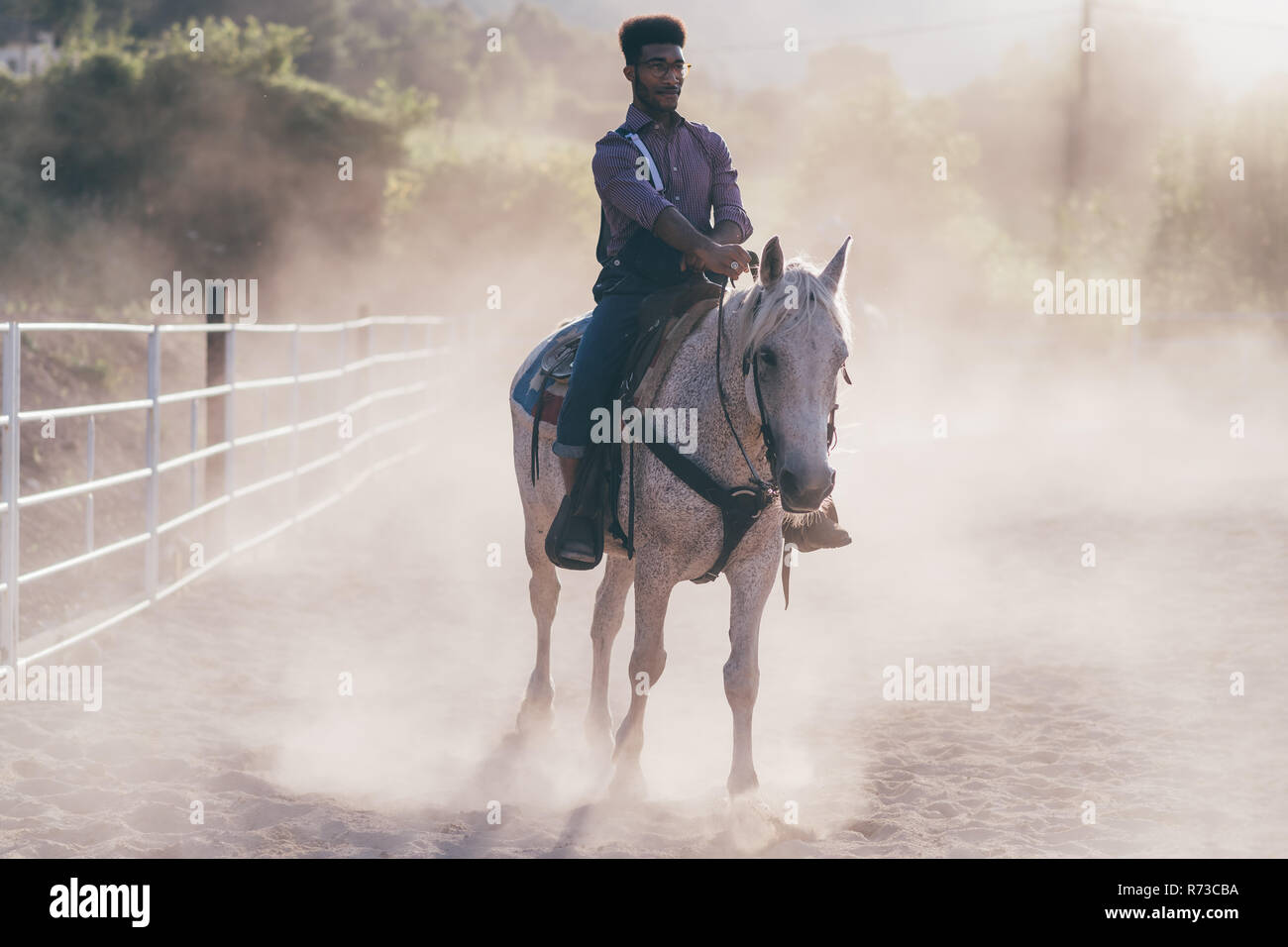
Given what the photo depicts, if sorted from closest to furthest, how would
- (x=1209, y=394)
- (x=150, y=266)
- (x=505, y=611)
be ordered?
1. (x=505, y=611)
2. (x=1209, y=394)
3. (x=150, y=266)

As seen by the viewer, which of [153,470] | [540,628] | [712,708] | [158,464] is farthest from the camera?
[153,470]

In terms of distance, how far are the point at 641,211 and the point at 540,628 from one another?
2.24m

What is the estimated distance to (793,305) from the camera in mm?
4207

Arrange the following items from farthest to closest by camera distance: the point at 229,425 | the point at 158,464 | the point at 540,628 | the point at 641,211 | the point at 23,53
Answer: the point at 23,53 → the point at 229,425 → the point at 158,464 → the point at 540,628 → the point at 641,211

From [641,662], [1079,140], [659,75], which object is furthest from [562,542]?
[1079,140]

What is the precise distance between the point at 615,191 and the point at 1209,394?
18465 mm

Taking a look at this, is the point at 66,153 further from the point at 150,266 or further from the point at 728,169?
the point at 728,169

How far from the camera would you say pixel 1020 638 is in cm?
796

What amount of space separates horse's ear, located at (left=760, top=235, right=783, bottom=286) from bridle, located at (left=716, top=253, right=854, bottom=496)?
0.19 feet

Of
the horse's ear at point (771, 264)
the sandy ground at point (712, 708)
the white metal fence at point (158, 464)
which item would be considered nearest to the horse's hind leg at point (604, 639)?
the sandy ground at point (712, 708)

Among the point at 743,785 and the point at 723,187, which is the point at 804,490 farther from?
the point at 723,187

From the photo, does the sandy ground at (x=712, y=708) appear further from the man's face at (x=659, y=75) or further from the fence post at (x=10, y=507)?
the man's face at (x=659, y=75)

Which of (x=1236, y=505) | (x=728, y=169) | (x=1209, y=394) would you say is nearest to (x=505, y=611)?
(x=728, y=169)

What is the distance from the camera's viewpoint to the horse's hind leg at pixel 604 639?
5.54m
